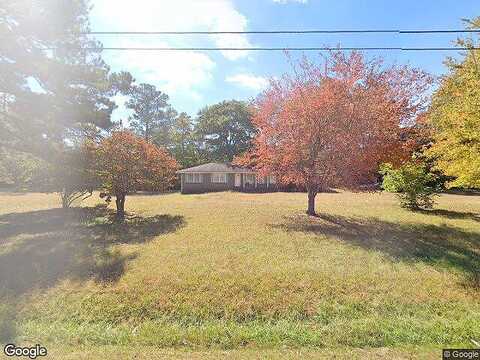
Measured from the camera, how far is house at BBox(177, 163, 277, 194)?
116ft

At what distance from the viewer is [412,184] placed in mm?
17969

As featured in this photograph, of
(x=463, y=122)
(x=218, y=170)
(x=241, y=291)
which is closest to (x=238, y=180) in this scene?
(x=218, y=170)

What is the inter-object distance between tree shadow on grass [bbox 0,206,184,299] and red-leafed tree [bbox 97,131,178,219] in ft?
5.35

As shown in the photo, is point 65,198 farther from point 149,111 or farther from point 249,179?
point 149,111

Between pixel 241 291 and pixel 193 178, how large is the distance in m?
29.0

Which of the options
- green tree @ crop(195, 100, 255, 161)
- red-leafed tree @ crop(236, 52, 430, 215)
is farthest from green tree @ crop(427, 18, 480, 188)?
green tree @ crop(195, 100, 255, 161)

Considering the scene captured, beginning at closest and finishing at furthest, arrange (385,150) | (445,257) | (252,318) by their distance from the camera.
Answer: (252,318) < (445,257) < (385,150)

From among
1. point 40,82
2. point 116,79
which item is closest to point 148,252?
point 40,82

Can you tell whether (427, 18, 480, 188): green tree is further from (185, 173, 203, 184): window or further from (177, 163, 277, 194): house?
(185, 173, 203, 184): window

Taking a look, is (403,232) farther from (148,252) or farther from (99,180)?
(99,180)

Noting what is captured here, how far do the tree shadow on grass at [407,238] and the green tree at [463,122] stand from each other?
2.54m

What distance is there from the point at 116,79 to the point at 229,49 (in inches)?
690

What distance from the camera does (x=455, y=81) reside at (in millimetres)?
13305

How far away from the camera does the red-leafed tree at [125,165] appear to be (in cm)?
1453
